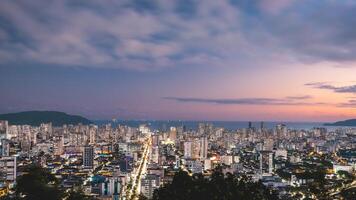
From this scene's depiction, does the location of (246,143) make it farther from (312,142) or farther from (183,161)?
(183,161)

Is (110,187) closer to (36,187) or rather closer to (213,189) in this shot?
(36,187)

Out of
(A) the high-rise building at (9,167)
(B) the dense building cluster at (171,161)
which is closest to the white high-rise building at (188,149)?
(B) the dense building cluster at (171,161)

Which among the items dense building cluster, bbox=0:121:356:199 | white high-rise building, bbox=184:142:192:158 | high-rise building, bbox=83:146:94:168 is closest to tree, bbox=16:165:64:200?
dense building cluster, bbox=0:121:356:199

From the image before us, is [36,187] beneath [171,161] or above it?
above

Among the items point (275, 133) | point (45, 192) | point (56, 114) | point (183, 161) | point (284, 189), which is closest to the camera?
point (45, 192)

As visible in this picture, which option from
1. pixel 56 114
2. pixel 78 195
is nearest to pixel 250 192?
pixel 78 195

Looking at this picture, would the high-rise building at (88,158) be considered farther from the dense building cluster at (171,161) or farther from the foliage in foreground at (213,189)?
the foliage in foreground at (213,189)

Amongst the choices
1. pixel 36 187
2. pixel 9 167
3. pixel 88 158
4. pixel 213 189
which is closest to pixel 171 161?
pixel 88 158
